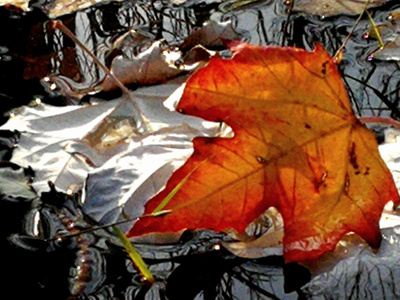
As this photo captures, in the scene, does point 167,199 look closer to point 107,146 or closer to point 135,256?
point 135,256

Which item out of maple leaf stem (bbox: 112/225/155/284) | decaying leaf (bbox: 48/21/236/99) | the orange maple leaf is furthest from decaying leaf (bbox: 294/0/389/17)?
maple leaf stem (bbox: 112/225/155/284)

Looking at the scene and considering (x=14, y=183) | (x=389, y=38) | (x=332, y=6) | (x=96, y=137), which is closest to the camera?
(x=14, y=183)

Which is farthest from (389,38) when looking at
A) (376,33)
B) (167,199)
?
(167,199)

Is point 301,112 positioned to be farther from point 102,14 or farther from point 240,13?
point 102,14

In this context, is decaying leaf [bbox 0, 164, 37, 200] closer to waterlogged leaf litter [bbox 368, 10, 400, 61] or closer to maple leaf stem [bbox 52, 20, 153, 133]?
maple leaf stem [bbox 52, 20, 153, 133]

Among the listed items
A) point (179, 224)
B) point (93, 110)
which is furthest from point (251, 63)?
point (93, 110)

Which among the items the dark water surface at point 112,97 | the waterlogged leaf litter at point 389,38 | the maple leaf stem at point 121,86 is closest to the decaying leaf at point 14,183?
the dark water surface at point 112,97
